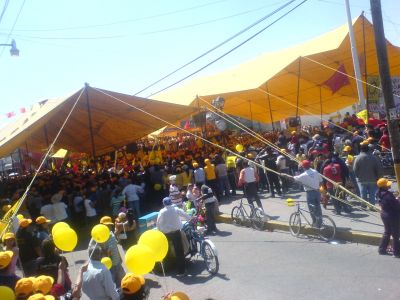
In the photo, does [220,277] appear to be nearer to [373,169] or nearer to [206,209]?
[206,209]

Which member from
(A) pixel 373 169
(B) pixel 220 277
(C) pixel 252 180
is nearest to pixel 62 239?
(B) pixel 220 277

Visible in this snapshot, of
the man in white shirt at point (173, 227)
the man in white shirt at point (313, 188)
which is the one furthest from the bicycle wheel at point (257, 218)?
the man in white shirt at point (173, 227)

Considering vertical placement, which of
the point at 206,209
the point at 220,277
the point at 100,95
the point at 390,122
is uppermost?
the point at 100,95

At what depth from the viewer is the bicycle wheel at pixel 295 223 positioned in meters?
8.89

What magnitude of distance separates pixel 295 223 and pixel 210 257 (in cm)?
248

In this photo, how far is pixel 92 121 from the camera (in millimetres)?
16891

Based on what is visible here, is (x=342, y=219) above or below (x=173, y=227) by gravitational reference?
below

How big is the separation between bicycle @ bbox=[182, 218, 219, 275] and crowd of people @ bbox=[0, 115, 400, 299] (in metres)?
0.41

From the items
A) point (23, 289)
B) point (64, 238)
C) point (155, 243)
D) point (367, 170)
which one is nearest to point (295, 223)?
point (367, 170)

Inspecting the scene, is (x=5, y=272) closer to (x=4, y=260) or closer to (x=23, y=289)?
(x=4, y=260)

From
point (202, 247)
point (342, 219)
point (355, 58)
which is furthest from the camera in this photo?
point (355, 58)

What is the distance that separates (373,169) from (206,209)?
13.4 ft

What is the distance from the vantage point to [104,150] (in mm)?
22578

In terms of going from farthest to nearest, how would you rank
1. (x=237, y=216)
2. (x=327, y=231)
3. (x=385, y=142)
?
(x=385, y=142), (x=237, y=216), (x=327, y=231)
